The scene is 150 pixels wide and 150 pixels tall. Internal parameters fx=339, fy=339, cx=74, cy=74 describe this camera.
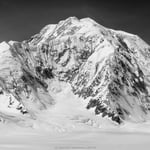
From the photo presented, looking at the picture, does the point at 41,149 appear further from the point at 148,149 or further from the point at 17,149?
the point at 148,149

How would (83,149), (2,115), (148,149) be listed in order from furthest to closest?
(2,115) → (148,149) → (83,149)

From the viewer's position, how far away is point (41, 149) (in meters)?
108

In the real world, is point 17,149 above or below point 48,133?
below

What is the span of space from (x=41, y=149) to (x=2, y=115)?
3732 inches

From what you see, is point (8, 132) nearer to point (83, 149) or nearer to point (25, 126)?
point (25, 126)

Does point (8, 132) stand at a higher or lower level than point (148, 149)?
higher

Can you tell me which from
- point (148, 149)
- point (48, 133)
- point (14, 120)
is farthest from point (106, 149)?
point (14, 120)

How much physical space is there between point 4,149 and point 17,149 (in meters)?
4.66

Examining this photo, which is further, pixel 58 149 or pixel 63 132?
pixel 63 132

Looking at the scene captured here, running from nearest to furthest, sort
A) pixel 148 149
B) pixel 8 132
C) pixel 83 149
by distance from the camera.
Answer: pixel 83 149 → pixel 148 149 → pixel 8 132

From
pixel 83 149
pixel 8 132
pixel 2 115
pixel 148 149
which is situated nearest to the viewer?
pixel 83 149

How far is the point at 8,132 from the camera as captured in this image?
18462cm

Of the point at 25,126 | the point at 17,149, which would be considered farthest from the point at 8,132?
the point at 17,149

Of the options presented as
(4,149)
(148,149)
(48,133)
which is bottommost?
(148,149)
